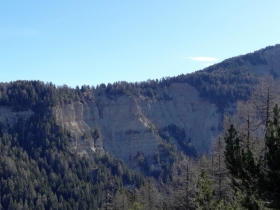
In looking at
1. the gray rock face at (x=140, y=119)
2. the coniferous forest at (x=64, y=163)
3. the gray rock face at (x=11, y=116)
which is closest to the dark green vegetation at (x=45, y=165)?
the coniferous forest at (x=64, y=163)

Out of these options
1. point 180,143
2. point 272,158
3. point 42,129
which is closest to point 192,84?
point 180,143

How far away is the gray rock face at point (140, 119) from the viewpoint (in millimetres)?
148125

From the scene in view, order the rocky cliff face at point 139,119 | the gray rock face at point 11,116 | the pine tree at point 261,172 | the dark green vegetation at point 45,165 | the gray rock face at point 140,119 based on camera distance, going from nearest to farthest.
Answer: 1. the pine tree at point 261,172
2. the dark green vegetation at point 45,165
3. the gray rock face at point 11,116
4. the rocky cliff face at point 139,119
5. the gray rock face at point 140,119

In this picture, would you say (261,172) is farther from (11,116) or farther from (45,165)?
(11,116)

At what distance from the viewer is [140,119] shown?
522 ft

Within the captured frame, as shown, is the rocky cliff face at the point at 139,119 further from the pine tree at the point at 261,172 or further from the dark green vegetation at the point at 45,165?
the pine tree at the point at 261,172

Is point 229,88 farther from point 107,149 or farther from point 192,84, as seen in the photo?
point 107,149

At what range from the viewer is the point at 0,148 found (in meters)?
119

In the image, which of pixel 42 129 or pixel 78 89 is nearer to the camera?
pixel 42 129

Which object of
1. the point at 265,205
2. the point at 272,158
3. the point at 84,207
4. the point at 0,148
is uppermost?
the point at 272,158

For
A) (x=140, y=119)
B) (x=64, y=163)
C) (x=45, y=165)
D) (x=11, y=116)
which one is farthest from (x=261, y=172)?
(x=140, y=119)

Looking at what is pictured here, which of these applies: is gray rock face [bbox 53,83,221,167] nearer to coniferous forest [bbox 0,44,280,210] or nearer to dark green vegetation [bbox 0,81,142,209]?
coniferous forest [bbox 0,44,280,210]

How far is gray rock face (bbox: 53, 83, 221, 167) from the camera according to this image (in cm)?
14812

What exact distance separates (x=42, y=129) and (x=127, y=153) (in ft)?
108
